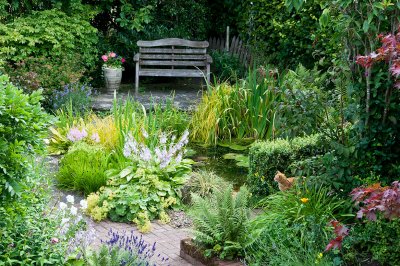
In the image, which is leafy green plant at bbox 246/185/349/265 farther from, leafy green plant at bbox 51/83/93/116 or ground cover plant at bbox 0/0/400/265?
leafy green plant at bbox 51/83/93/116

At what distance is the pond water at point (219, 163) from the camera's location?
26.4 ft

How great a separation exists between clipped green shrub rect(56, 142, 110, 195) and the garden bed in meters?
1.74

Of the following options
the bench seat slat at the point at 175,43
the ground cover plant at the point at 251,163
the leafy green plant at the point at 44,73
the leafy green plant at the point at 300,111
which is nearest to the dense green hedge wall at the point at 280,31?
the ground cover plant at the point at 251,163

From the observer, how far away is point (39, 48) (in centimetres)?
1191

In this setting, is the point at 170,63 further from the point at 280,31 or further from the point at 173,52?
the point at 280,31

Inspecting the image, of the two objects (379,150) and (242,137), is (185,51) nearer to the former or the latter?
(242,137)

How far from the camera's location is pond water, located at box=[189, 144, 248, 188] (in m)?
8.05

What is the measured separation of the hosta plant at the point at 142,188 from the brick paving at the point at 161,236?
71 millimetres

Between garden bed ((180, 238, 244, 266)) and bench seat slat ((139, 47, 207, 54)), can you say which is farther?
bench seat slat ((139, 47, 207, 54))

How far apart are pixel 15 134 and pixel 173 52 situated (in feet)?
29.9

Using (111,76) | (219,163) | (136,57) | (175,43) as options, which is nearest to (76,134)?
(219,163)

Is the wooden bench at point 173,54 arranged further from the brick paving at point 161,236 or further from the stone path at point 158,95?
the brick paving at point 161,236

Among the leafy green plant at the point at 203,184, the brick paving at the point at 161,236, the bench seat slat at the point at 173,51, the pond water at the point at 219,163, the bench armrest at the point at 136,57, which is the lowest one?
the brick paving at the point at 161,236

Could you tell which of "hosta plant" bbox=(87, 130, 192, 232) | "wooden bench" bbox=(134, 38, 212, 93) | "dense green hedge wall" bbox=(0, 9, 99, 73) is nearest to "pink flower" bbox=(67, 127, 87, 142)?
"hosta plant" bbox=(87, 130, 192, 232)
